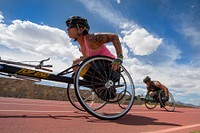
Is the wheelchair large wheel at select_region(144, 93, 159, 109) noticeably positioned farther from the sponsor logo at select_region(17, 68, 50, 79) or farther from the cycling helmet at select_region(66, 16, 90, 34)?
the sponsor logo at select_region(17, 68, 50, 79)

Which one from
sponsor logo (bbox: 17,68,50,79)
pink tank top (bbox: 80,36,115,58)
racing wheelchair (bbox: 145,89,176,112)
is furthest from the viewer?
racing wheelchair (bbox: 145,89,176,112)

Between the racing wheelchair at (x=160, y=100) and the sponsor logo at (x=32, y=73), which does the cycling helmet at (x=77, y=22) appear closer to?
the sponsor logo at (x=32, y=73)

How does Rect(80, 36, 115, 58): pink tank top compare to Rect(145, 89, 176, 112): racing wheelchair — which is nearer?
Rect(80, 36, 115, 58): pink tank top

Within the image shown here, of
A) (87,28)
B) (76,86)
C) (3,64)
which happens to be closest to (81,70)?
(76,86)

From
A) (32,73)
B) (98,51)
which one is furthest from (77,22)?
(32,73)

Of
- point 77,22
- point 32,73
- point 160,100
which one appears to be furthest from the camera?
point 160,100

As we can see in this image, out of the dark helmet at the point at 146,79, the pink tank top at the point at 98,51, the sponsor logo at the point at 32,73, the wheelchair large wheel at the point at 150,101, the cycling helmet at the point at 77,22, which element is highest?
the dark helmet at the point at 146,79

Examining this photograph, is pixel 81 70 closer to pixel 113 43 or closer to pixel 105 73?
pixel 105 73

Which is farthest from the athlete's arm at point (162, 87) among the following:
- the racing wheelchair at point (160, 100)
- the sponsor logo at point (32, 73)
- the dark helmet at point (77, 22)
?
the sponsor logo at point (32, 73)

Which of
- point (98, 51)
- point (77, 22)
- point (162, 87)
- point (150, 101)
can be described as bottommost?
point (150, 101)

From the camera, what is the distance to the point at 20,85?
41.1ft

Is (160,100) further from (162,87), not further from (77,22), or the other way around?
(77,22)

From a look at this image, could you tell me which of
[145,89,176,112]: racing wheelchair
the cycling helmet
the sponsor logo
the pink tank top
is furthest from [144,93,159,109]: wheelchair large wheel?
the sponsor logo

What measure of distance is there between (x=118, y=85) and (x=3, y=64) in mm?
1760
